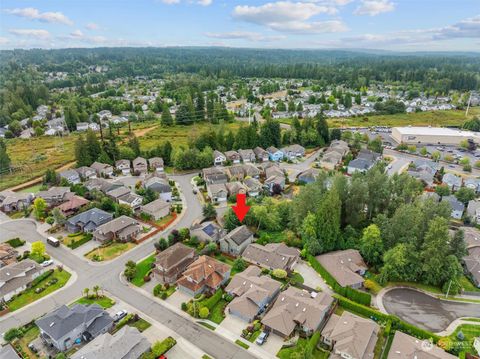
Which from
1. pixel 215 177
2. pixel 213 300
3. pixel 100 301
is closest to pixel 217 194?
pixel 215 177

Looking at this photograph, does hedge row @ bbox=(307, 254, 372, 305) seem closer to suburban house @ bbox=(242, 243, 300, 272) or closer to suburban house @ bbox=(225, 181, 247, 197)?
suburban house @ bbox=(242, 243, 300, 272)

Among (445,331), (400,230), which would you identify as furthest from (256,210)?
(445,331)

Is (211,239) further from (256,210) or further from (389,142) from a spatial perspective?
(389,142)

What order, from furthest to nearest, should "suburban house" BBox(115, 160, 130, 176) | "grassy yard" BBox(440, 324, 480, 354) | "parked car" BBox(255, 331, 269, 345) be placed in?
"suburban house" BBox(115, 160, 130, 176) → "parked car" BBox(255, 331, 269, 345) → "grassy yard" BBox(440, 324, 480, 354)

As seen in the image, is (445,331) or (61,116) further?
(61,116)

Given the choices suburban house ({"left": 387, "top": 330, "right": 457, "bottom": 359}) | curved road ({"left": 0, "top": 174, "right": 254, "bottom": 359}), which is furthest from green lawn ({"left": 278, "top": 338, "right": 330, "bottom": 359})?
suburban house ({"left": 387, "top": 330, "right": 457, "bottom": 359})

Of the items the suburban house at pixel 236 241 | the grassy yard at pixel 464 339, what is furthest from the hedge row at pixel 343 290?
the suburban house at pixel 236 241
